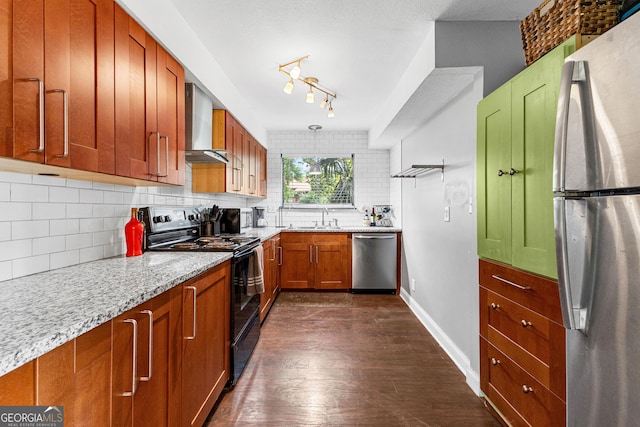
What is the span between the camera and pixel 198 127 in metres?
2.52

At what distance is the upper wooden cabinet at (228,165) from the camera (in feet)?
10.1

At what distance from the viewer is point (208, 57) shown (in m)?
2.58

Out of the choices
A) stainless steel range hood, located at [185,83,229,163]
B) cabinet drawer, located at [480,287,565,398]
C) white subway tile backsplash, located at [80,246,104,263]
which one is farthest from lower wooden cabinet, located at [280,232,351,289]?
white subway tile backsplash, located at [80,246,104,263]

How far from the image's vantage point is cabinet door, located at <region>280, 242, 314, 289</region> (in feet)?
14.9

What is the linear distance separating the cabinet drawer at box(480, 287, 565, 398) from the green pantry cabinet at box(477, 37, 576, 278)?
0.74 ft

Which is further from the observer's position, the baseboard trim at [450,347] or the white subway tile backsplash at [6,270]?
the baseboard trim at [450,347]

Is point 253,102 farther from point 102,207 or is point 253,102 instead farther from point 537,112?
point 537,112

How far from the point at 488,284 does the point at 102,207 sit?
7.61 feet

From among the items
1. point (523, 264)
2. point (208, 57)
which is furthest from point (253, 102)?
point (523, 264)

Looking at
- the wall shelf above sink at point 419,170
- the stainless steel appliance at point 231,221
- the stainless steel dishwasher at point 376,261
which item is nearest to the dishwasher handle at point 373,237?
the stainless steel dishwasher at point 376,261

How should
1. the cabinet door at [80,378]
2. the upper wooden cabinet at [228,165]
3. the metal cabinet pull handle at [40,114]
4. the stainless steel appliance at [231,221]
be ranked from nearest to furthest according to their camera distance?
1. the cabinet door at [80,378]
2. the metal cabinet pull handle at [40,114]
3. the upper wooden cabinet at [228,165]
4. the stainless steel appliance at [231,221]

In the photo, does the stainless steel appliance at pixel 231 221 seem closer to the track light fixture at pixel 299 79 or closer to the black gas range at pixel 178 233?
the black gas range at pixel 178 233

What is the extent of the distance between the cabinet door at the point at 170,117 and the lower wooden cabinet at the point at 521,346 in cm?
201

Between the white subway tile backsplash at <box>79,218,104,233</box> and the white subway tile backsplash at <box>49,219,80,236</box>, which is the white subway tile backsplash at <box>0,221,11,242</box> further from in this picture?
the white subway tile backsplash at <box>79,218,104,233</box>
